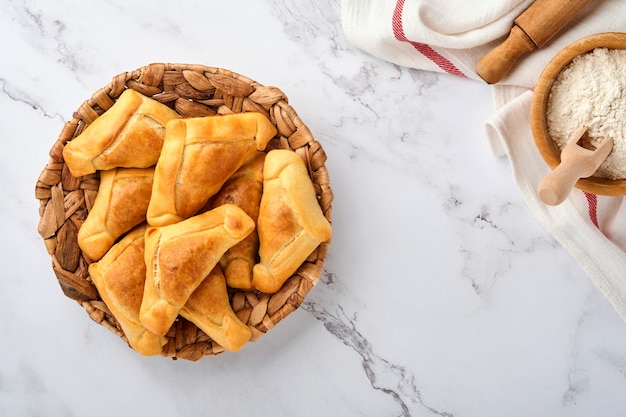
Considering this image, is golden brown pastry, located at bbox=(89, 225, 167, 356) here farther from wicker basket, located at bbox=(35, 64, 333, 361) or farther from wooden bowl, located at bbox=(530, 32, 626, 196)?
wooden bowl, located at bbox=(530, 32, 626, 196)

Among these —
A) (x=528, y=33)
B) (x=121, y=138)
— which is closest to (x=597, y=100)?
(x=528, y=33)

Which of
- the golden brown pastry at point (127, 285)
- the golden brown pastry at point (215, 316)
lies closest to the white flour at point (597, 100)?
the golden brown pastry at point (215, 316)

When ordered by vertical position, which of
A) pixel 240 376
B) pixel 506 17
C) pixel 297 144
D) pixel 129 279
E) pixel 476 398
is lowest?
pixel 240 376

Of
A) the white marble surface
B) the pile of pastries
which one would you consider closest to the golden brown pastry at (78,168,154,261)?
the pile of pastries

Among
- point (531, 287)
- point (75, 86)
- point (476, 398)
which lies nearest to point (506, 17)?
point (531, 287)

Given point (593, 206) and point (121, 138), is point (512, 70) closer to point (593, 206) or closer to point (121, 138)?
point (593, 206)

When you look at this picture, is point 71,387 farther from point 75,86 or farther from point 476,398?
point 476,398

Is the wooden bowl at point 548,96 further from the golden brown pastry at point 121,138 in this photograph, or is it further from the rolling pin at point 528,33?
the golden brown pastry at point 121,138
